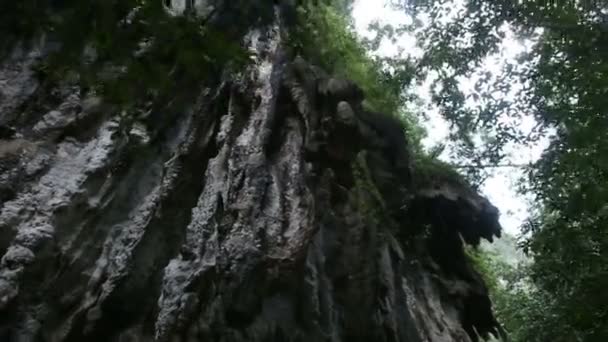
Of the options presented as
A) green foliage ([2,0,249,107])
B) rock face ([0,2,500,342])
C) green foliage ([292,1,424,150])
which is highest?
green foliage ([292,1,424,150])

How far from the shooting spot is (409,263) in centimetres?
939

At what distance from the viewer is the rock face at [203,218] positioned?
5.51 meters

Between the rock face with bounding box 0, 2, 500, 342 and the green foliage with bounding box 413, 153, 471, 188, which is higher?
the green foliage with bounding box 413, 153, 471, 188

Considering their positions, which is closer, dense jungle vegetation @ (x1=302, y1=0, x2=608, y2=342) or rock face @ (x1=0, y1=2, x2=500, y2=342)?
rock face @ (x1=0, y1=2, x2=500, y2=342)

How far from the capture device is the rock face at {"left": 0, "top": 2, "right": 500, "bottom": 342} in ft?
18.1

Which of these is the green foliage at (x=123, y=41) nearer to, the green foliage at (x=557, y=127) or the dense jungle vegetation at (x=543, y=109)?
the dense jungle vegetation at (x=543, y=109)

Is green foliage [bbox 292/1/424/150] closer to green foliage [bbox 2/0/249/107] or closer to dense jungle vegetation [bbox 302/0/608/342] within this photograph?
dense jungle vegetation [bbox 302/0/608/342]

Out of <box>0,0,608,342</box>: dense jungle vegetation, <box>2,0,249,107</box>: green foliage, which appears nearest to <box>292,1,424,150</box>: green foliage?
<box>0,0,608,342</box>: dense jungle vegetation

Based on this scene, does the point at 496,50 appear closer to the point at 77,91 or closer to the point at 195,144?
the point at 195,144

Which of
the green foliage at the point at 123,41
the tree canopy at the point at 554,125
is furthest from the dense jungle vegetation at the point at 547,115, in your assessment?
the green foliage at the point at 123,41

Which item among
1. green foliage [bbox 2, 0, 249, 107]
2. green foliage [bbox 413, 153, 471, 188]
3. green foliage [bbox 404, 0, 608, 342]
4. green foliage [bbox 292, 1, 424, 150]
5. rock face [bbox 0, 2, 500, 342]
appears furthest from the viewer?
green foliage [bbox 413, 153, 471, 188]

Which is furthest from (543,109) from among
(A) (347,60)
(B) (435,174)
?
(A) (347,60)

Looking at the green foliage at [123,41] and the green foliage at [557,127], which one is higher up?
the green foliage at [557,127]

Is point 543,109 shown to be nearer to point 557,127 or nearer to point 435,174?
point 557,127
